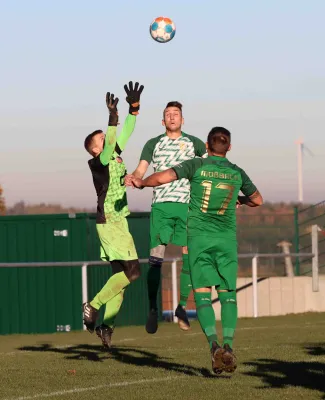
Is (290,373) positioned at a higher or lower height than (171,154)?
lower

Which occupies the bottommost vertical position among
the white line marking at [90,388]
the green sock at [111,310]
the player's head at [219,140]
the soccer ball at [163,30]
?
the white line marking at [90,388]

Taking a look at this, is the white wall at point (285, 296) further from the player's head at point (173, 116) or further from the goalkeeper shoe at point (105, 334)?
the goalkeeper shoe at point (105, 334)

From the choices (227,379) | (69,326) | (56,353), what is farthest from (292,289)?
(227,379)

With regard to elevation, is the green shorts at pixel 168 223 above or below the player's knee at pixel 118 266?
above

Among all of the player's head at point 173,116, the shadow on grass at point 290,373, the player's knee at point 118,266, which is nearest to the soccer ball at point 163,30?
the player's head at point 173,116

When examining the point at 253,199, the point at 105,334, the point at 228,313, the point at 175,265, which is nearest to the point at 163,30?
the point at 105,334

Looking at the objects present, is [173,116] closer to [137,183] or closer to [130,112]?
[130,112]

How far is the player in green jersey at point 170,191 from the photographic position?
555 inches

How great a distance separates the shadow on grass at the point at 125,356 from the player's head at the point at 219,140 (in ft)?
7.32

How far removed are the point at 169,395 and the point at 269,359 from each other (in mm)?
2900

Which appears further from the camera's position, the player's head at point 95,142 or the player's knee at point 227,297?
the player's head at point 95,142

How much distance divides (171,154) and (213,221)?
3028 millimetres

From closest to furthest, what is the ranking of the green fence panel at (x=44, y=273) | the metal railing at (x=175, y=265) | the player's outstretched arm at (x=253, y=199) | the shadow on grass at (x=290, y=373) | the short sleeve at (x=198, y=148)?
the shadow on grass at (x=290, y=373), the player's outstretched arm at (x=253, y=199), the short sleeve at (x=198, y=148), the metal railing at (x=175, y=265), the green fence panel at (x=44, y=273)

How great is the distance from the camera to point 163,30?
15383mm
